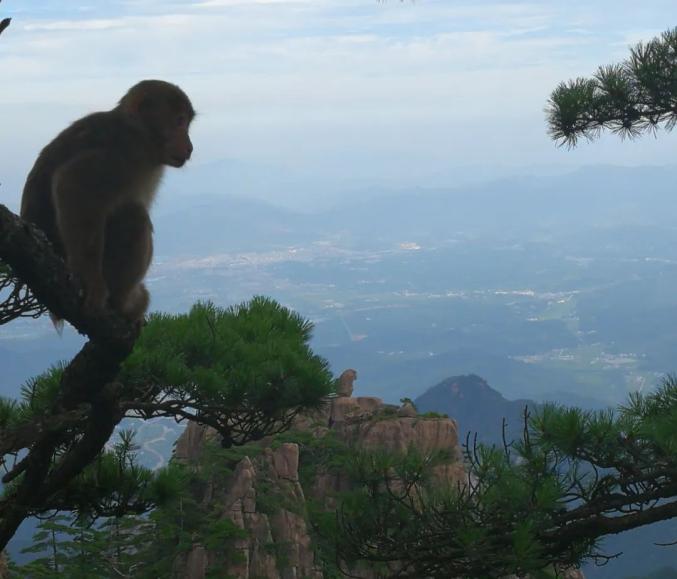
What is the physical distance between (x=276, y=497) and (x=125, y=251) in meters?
11.0

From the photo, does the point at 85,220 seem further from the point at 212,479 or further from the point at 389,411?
the point at 389,411

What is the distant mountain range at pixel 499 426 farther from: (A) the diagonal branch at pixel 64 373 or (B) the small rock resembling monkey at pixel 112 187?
(B) the small rock resembling monkey at pixel 112 187

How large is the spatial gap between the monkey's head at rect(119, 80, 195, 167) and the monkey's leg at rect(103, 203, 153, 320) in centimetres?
39

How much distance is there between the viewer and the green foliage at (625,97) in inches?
236

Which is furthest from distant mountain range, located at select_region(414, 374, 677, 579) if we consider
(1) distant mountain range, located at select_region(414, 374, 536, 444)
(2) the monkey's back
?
(2) the monkey's back

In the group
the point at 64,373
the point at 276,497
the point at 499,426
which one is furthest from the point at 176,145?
the point at 499,426

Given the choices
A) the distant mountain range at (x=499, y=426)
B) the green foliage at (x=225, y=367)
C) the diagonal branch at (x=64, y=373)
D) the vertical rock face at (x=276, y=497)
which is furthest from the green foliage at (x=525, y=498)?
the distant mountain range at (x=499, y=426)

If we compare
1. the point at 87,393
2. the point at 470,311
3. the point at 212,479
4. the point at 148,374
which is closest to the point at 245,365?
the point at 148,374

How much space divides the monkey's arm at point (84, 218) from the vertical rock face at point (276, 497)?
819 cm

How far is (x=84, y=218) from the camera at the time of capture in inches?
162

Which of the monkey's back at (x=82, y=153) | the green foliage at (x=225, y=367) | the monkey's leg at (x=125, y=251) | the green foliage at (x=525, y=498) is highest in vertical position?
the monkey's back at (x=82, y=153)

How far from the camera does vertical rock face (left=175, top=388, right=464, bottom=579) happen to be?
1348cm

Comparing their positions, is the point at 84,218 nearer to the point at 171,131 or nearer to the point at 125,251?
the point at 125,251

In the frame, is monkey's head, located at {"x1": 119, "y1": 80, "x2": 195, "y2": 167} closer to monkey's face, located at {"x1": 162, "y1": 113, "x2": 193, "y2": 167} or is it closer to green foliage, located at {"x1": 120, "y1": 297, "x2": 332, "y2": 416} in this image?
monkey's face, located at {"x1": 162, "y1": 113, "x2": 193, "y2": 167}
